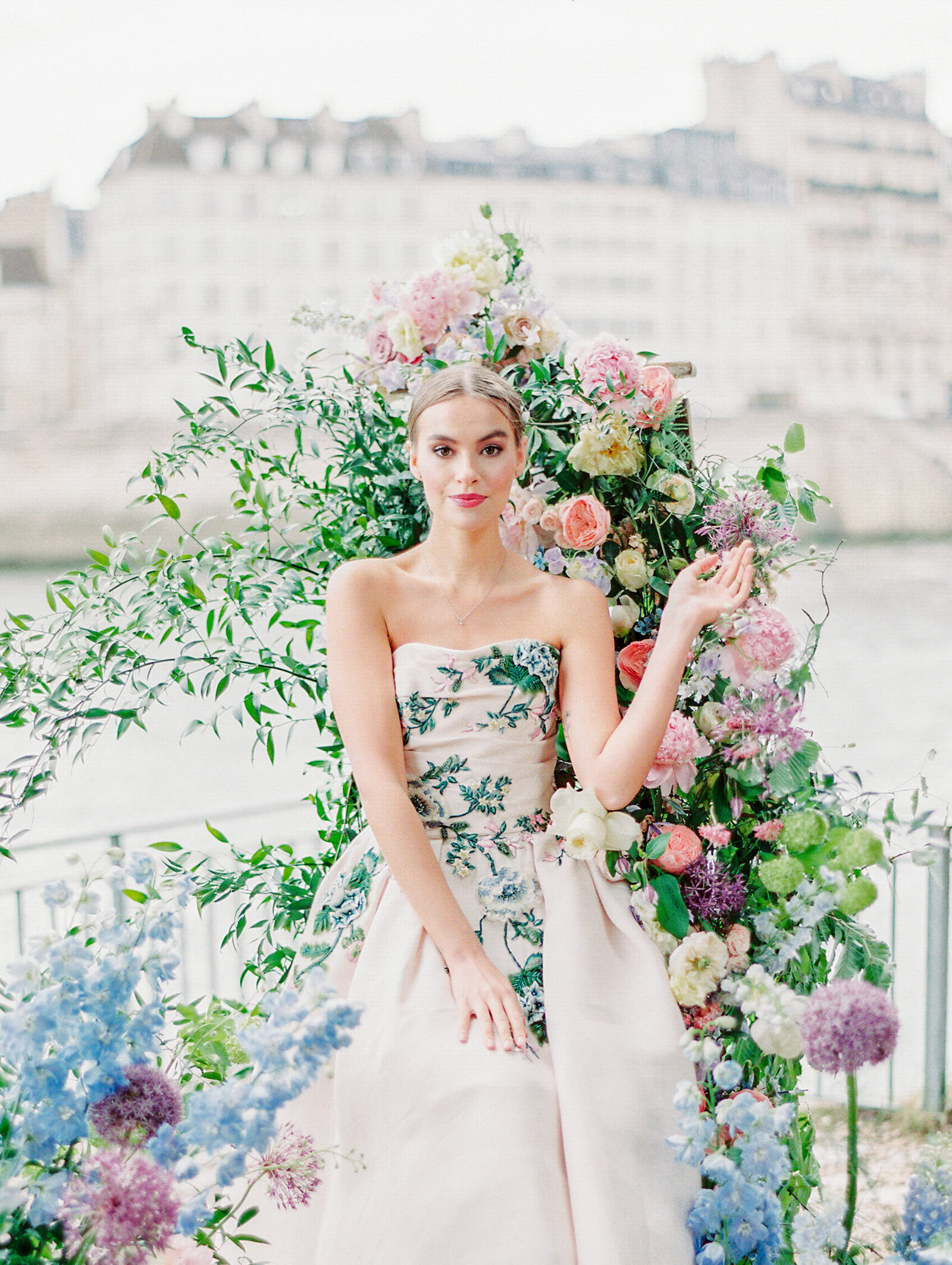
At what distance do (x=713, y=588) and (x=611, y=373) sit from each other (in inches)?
15.8

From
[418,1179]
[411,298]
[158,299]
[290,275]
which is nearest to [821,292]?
[290,275]

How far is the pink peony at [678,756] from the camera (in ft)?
5.44

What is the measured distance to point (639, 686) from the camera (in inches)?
68.7

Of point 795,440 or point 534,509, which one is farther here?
point 534,509

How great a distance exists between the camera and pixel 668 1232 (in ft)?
4.21

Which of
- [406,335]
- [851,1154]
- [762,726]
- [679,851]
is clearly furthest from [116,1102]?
[406,335]

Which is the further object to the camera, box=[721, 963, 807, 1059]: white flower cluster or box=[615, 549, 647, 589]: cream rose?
box=[615, 549, 647, 589]: cream rose

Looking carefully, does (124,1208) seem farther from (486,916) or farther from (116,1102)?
(486,916)

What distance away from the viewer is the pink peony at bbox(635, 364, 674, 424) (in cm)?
179

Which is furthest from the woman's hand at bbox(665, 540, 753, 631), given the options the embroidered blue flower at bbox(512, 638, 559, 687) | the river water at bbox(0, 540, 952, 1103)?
the river water at bbox(0, 540, 952, 1103)

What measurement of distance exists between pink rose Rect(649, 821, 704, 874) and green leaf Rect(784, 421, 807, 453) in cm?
62

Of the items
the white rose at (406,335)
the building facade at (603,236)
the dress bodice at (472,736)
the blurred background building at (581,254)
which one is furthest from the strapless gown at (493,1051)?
the building facade at (603,236)

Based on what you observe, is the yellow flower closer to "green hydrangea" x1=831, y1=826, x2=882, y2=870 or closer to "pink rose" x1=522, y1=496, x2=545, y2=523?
"pink rose" x1=522, y1=496, x2=545, y2=523

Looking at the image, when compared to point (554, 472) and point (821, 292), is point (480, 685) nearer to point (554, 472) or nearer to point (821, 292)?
point (554, 472)
